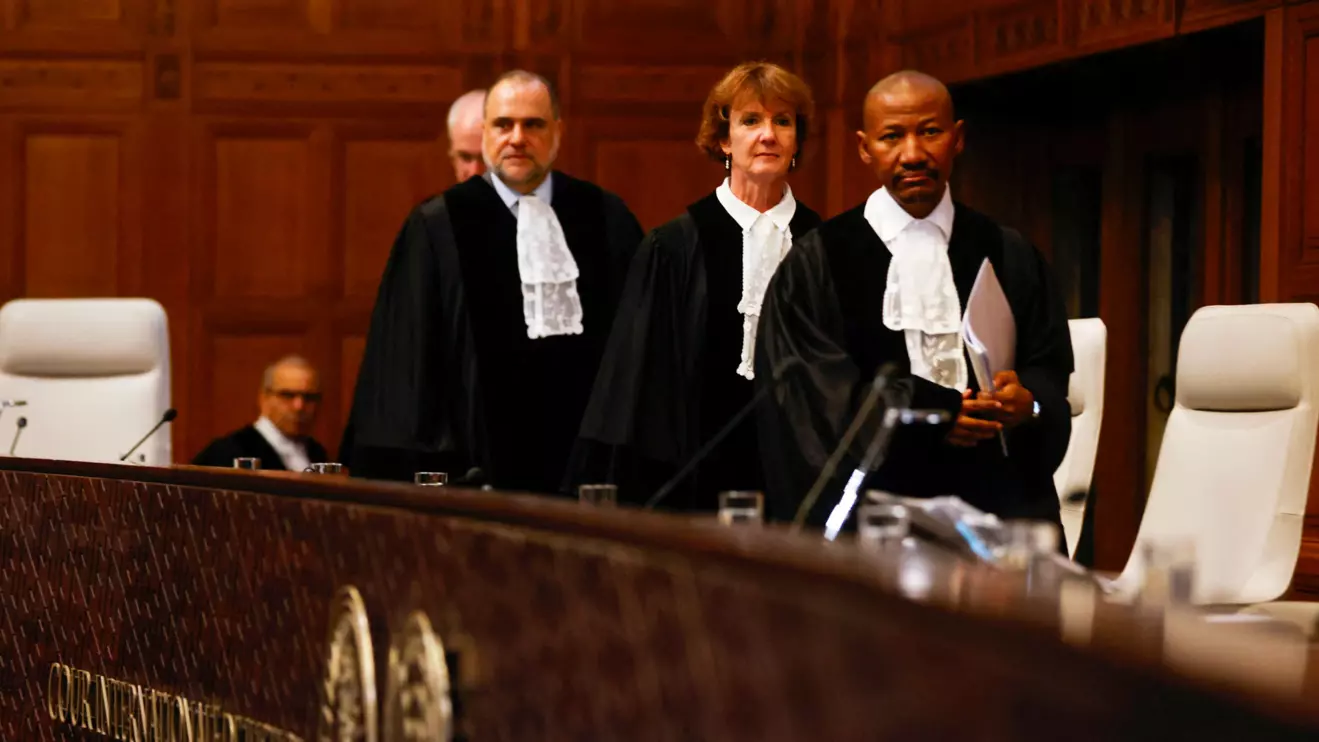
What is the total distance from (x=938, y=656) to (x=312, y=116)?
6481 mm

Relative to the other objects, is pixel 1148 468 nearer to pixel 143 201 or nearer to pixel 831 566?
pixel 143 201

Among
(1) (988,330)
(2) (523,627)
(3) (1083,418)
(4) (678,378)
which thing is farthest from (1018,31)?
(2) (523,627)

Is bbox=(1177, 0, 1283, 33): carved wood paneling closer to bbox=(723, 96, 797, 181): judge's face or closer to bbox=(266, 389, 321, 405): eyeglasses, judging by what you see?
bbox=(723, 96, 797, 181): judge's face

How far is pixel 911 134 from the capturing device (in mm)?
3107

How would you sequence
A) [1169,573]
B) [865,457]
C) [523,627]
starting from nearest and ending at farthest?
1. [1169,573]
2. [523,627]
3. [865,457]

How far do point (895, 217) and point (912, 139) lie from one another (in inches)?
8.3

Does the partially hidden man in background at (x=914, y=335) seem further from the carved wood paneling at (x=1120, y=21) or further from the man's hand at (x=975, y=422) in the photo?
the carved wood paneling at (x=1120, y=21)

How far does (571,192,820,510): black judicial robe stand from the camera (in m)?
3.62

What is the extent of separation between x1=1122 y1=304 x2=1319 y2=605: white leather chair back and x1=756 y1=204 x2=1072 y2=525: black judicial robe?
25.8 inches

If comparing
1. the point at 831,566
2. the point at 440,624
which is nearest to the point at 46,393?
the point at 440,624

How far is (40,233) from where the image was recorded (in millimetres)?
7133

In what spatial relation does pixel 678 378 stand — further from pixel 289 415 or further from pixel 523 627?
pixel 289 415

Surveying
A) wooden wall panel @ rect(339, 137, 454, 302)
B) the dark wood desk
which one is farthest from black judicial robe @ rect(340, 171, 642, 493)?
wooden wall panel @ rect(339, 137, 454, 302)

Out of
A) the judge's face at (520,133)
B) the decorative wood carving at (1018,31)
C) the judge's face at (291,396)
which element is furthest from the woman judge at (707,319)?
the decorative wood carving at (1018,31)
